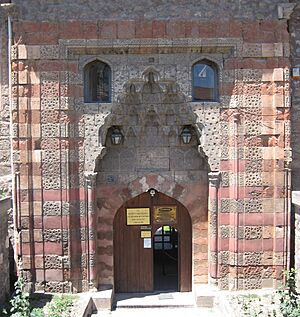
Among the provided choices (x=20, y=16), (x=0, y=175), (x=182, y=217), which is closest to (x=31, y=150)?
(x=0, y=175)

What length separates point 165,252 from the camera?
10.2m

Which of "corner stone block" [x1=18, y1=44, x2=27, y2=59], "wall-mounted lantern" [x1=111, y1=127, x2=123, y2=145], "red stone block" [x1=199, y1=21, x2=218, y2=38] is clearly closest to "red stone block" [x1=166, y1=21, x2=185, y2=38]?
"red stone block" [x1=199, y1=21, x2=218, y2=38]

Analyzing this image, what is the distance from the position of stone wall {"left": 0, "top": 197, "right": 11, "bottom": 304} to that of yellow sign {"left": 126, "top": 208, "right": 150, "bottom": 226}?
2.31 meters

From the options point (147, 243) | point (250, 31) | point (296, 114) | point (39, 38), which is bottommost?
point (147, 243)

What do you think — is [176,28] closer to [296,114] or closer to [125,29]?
[125,29]

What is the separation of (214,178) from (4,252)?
3.93 meters

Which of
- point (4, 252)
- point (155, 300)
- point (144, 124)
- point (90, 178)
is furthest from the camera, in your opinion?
point (155, 300)

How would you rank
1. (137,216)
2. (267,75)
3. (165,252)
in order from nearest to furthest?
(267,75) < (137,216) < (165,252)

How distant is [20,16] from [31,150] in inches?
92.3

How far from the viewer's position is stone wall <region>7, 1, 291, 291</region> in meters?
8.12

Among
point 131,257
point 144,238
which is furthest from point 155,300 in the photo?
point 144,238

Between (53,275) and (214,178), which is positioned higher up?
(214,178)

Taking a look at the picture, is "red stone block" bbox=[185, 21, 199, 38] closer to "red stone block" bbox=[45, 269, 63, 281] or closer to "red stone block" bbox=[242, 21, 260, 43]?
"red stone block" bbox=[242, 21, 260, 43]

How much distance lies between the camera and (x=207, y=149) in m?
8.51
